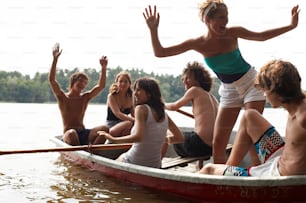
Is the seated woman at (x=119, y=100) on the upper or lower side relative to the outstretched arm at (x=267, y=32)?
lower

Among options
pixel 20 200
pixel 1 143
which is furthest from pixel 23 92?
pixel 20 200

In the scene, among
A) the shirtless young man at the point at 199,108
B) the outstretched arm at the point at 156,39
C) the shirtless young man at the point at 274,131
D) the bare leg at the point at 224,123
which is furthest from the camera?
the shirtless young man at the point at 199,108

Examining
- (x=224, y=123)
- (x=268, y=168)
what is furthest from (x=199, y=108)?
(x=268, y=168)

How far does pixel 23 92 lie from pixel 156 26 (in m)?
5.59

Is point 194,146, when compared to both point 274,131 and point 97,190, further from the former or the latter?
point 274,131

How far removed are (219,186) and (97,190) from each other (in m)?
1.20

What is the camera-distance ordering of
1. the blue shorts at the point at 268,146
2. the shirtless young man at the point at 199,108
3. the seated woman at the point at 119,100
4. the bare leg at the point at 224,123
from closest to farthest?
1. the blue shorts at the point at 268,146
2. the bare leg at the point at 224,123
3. the shirtless young man at the point at 199,108
4. the seated woman at the point at 119,100

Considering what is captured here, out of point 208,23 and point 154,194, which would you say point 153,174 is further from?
point 208,23

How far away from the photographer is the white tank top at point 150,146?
354cm

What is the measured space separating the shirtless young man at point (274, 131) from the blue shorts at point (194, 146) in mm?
1122

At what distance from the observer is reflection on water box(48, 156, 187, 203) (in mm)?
3439

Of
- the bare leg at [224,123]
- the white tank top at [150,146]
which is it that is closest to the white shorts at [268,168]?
the bare leg at [224,123]

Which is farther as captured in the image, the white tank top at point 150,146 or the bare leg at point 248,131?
the white tank top at point 150,146

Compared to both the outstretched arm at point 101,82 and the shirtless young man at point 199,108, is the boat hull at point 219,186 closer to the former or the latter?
the shirtless young man at point 199,108
